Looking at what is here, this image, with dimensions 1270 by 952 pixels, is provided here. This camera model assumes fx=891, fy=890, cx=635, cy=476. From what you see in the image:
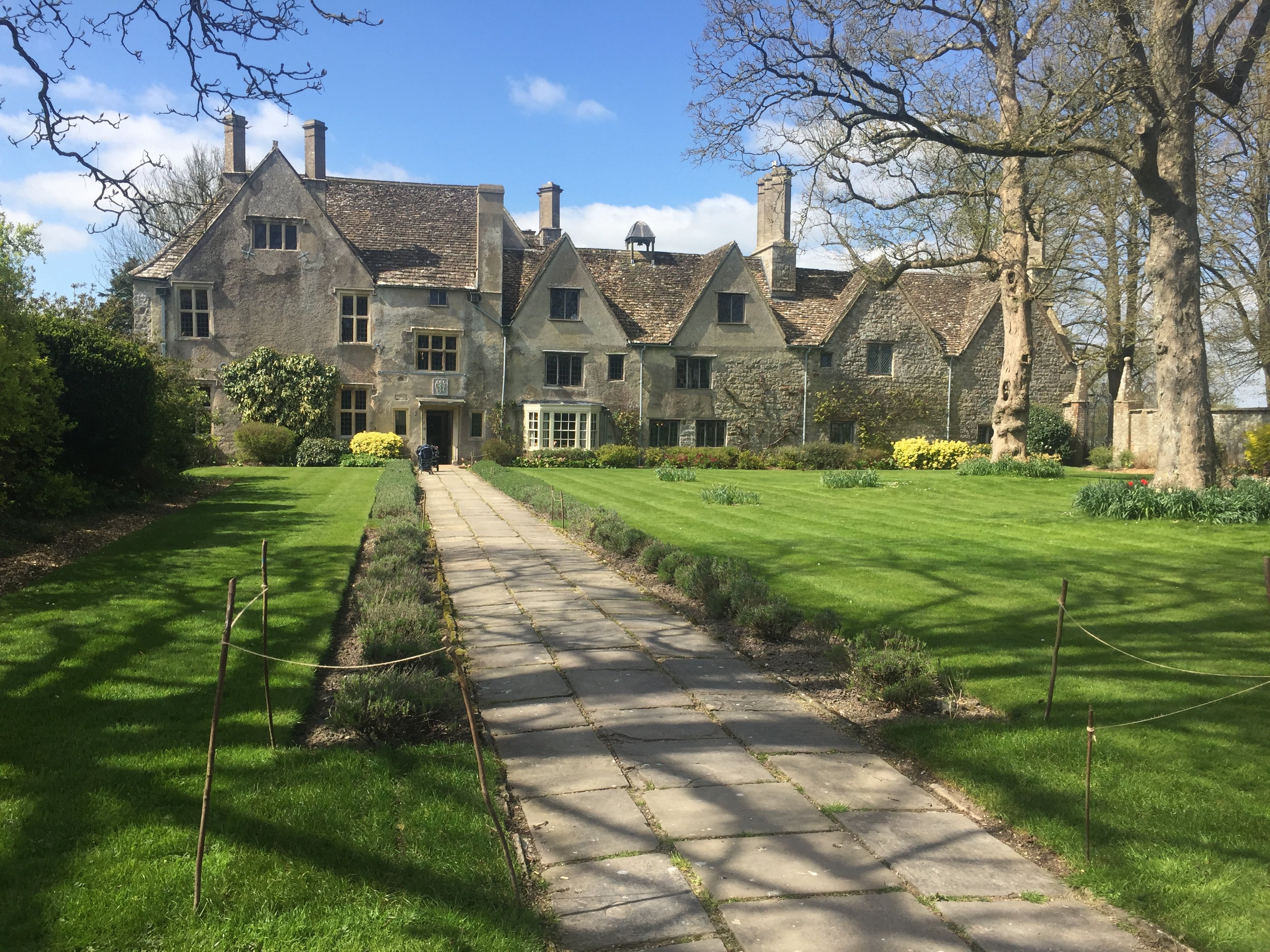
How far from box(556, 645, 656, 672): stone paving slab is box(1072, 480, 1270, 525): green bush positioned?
11.5 meters

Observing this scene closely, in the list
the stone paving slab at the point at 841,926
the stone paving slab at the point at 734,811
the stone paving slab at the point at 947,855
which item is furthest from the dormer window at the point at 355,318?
the stone paving slab at the point at 841,926

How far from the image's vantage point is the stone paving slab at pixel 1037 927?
3.30 metres

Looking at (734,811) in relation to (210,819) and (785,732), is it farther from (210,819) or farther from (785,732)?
(210,819)

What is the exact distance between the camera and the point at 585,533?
13617mm

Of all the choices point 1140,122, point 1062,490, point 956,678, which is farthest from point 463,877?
point 1062,490

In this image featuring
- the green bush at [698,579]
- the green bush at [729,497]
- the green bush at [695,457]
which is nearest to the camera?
the green bush at [698,579]

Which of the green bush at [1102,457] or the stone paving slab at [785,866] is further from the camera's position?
the green bush at [1102,457]

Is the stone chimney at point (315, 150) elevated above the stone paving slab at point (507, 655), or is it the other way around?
the stone chimney at point (315, 150)

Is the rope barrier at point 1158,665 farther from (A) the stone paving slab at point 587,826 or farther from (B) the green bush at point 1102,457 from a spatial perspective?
(B) the green bush at point 1102,457

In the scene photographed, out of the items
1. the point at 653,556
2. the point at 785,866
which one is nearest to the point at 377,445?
the point at 653,556

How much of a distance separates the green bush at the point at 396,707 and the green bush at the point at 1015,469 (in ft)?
70.8

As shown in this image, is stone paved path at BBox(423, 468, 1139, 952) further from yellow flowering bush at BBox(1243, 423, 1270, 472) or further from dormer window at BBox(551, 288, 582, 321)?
dormer window at BBox(551, 288, 582, 321)

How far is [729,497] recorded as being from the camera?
18266 millimetres

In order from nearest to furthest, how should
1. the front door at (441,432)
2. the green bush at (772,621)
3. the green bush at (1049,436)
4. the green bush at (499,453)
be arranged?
the green bush at (772,621) < the green bush at (499,453) < the front door at (441,432) < the green bush at (1049,436)
